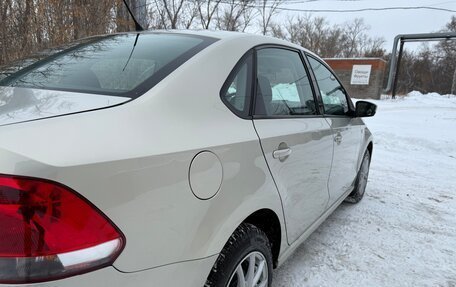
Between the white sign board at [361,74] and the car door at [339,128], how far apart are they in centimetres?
1943

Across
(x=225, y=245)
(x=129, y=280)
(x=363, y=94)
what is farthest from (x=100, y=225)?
(x=363, y=94)

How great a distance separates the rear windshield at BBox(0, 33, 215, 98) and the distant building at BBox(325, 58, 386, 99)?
829 inches

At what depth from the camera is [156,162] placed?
130 centimetres

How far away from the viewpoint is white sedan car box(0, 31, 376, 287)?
1070 millimetres

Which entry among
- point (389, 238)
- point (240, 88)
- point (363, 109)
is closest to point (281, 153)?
point (240, 88)

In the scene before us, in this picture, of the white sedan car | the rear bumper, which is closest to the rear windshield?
the white sedan car

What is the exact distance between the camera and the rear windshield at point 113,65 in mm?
1651

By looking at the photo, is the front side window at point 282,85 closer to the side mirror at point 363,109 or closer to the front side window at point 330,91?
the front side window at point 330,91

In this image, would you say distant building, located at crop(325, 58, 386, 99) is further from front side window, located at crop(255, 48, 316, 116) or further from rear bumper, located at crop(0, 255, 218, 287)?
rear bumper, located at crop(0, 255, 218, 287)

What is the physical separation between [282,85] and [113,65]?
1104 millimetres

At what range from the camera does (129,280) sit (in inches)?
48.1

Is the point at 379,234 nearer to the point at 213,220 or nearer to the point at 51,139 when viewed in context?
Result: the point at 213,220

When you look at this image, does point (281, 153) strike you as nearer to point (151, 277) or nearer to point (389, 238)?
point (151, 277)

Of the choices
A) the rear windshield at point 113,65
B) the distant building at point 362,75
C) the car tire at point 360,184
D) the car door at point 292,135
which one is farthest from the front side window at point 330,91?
the distant building at point 362,75
